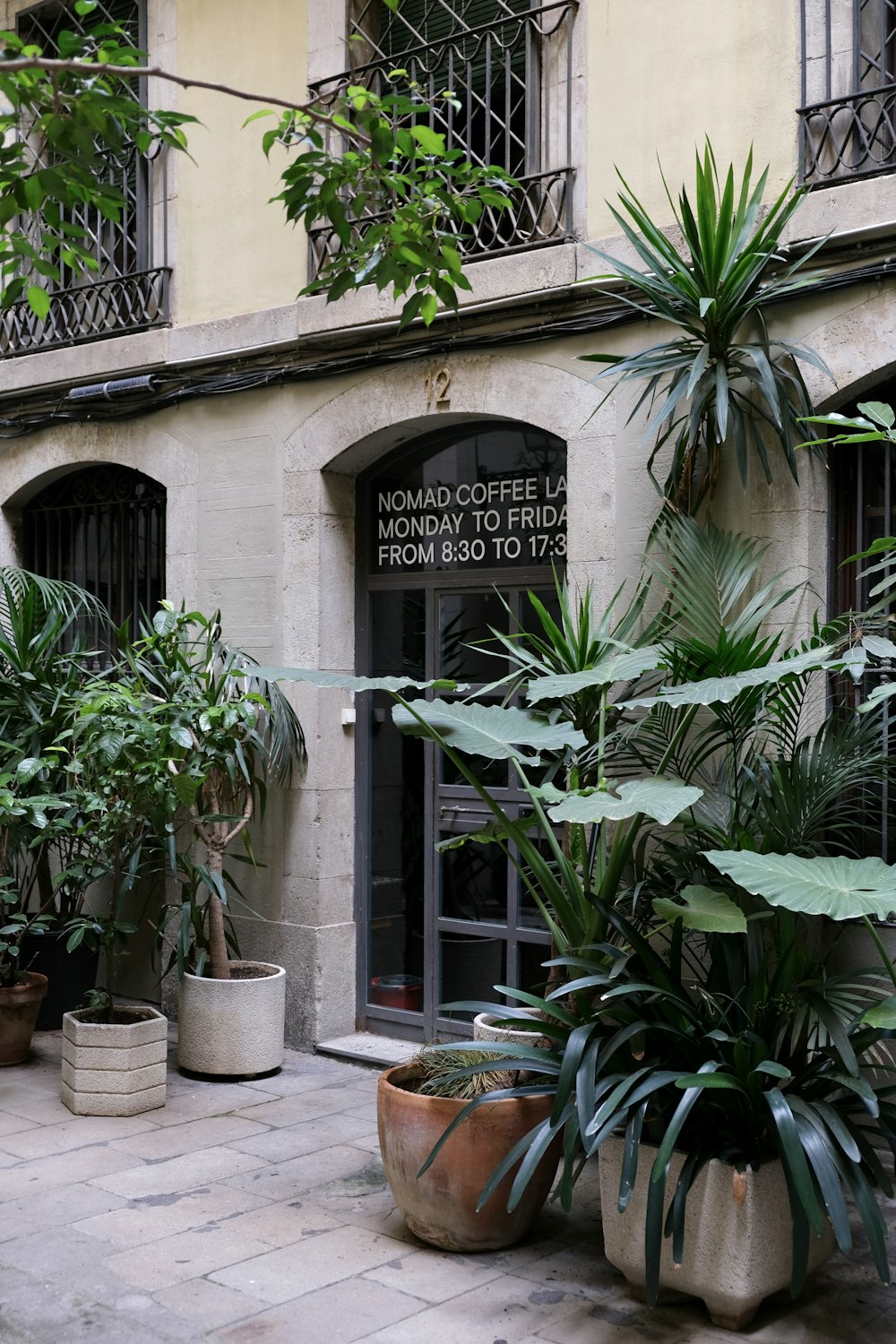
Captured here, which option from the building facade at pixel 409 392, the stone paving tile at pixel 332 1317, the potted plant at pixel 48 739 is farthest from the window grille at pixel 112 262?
the stone paving tile at pixel 332 1317

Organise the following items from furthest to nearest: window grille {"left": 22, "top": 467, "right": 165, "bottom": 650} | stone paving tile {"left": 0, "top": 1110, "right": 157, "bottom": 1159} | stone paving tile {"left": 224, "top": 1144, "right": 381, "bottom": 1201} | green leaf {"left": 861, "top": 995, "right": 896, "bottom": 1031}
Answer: window grille {"left": 22, "top": 467, "right": 165, "bottom": 650} → stone paving tile {"left": 0, "top": 1110, "right": 157, "bottom": 1159} → stone paving tile {"left": 224, "top": 1144, "right": 381, "bottom": 1201} → green leaf {"left": 861, "top": 995, "right": 896, "bottom": 1031}

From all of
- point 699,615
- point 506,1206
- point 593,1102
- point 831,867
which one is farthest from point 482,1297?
point 699,615

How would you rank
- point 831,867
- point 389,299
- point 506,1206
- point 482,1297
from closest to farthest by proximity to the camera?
1. point 831,867
2. point 482,1297
3. point 506,1206
4. point 389,299

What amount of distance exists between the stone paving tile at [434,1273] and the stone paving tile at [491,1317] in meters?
0.05

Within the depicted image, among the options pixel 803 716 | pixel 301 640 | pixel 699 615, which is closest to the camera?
pixel 699 615

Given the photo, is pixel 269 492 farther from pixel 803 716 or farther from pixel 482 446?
pixel 803 716

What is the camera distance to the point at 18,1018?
22.6ft

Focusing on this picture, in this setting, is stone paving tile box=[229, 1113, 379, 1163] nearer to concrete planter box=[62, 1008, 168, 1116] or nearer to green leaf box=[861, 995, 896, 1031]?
concrete planter box=[62, 1008, 168, 1116]

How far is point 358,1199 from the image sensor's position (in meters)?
5.05

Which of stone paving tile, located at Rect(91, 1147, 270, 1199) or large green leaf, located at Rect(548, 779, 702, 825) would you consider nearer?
large green leaf, located at Rect(548, 779, 702, 825)

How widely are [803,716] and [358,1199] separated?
2400mm

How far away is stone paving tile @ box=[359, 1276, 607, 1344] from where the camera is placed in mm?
3965

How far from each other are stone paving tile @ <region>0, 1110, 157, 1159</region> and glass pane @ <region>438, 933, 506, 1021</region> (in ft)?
5.34

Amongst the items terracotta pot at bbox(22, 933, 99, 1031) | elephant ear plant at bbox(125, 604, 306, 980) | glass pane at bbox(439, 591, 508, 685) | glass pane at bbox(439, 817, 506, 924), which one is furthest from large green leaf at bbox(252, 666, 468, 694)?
terracotta pot at bbox(22, 933, 99, 1031)
